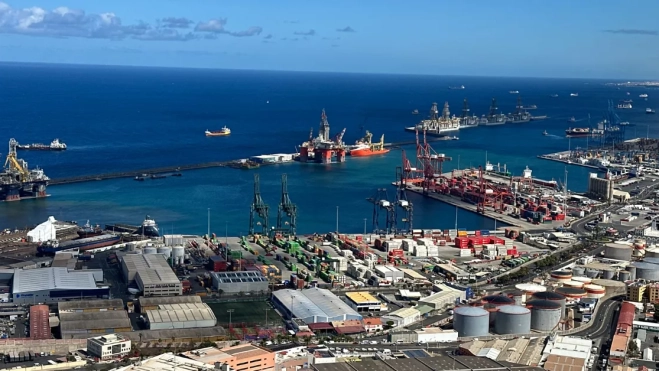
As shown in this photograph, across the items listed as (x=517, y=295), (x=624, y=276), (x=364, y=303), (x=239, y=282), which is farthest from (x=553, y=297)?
(x=239, y=282)

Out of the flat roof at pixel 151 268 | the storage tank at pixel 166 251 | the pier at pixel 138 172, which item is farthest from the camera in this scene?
the pier at pixel 138 172

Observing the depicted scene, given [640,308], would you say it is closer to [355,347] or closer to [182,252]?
[355,347]

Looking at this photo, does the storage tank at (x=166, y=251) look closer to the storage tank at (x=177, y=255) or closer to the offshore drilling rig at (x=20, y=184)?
the storage tank at (x=177, y=255)

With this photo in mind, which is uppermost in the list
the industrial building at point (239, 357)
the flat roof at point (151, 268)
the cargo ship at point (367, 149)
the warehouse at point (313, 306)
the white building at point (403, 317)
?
the cargo ship at point (367, 149)

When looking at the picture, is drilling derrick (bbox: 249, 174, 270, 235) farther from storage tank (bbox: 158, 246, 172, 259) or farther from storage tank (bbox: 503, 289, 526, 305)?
storage tank (bbox: 503, 289, 526, 305)

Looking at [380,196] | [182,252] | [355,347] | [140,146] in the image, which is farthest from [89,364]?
[140,146]

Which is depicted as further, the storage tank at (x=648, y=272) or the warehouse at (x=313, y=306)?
the storage tank at (x=648, y=272)

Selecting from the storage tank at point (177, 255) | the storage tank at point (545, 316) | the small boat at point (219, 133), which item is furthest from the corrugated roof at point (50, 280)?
the small boat at point (219, 133)
